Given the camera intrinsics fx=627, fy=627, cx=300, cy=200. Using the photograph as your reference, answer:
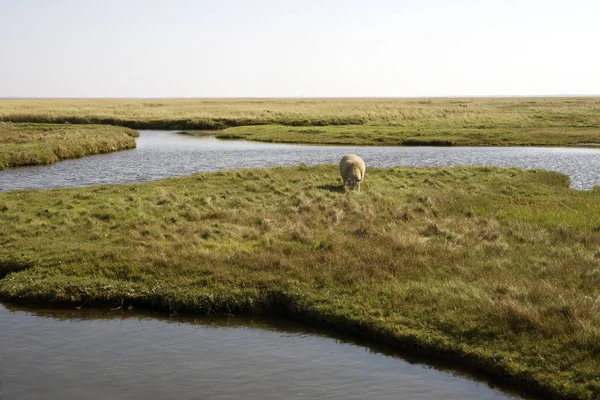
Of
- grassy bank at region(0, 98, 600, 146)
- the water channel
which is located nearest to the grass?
the water channel

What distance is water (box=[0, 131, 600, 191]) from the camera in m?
33.7

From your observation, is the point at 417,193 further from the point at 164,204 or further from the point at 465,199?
the point at 164,204

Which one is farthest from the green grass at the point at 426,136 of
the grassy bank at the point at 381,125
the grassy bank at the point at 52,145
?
the grassy bank at the point at 52,145

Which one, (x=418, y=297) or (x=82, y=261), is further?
(x=82, y=261)

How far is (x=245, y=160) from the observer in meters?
43.0

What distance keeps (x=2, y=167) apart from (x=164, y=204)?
18.6m

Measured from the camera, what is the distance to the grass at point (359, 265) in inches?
458

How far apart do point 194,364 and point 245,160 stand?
3224 cm

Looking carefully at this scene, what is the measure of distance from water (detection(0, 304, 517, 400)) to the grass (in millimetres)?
692

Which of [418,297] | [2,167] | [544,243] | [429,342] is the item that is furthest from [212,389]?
[2,167]

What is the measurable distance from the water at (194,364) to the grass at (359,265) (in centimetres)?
69

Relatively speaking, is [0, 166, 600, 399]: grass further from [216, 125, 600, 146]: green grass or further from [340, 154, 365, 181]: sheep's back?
[216, 125, 600, 146]: green grass

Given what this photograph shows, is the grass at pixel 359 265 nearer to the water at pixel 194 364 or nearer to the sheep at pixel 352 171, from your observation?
the water at pixel 194 364

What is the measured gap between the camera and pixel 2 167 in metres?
37.1
